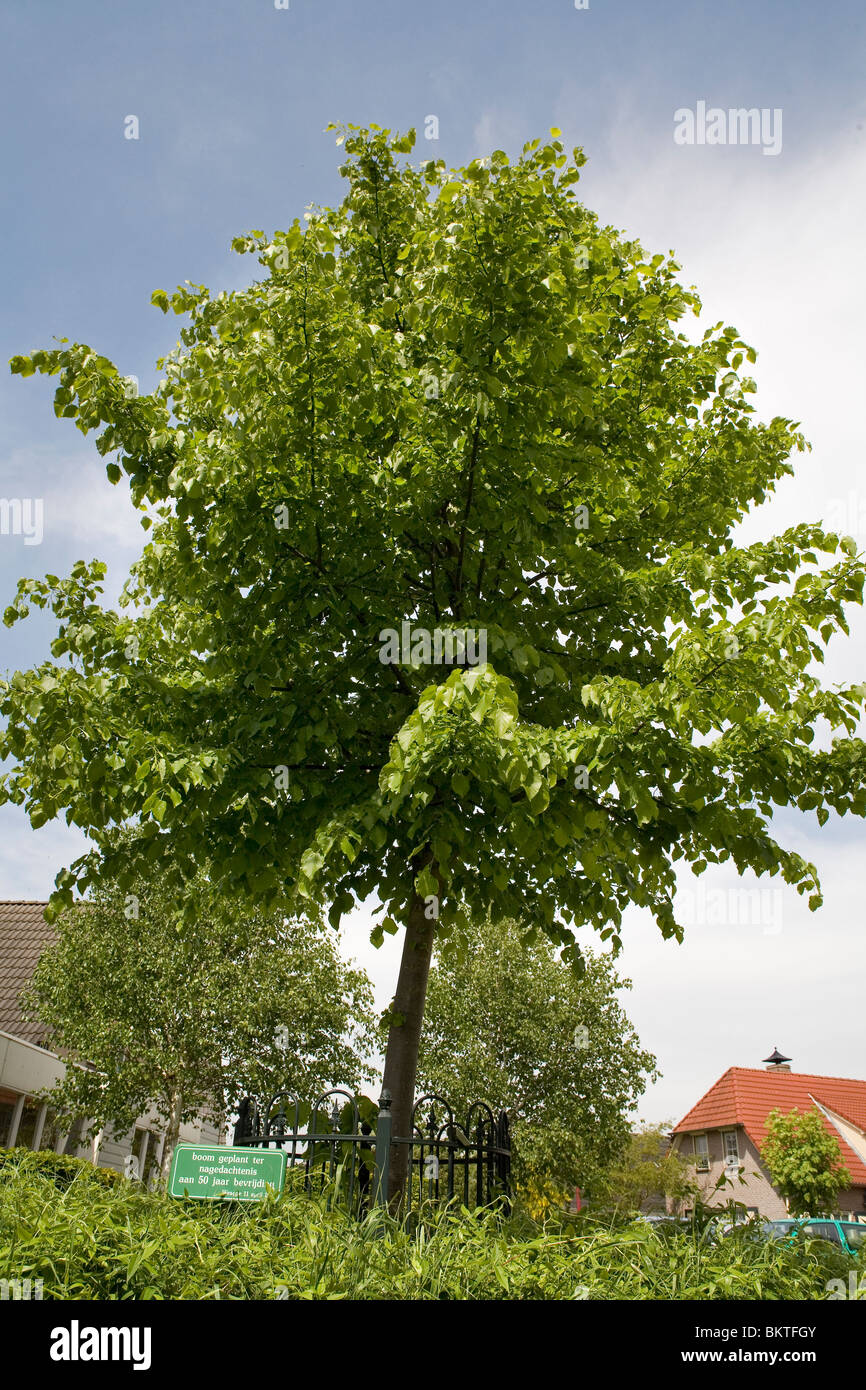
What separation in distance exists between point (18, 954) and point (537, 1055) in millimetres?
15931

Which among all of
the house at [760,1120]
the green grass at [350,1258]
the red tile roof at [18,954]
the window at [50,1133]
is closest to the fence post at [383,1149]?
the green grass at [350,1258]

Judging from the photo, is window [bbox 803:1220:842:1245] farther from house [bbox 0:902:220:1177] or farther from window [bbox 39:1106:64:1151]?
window [bbox 39:1106:64:1151]

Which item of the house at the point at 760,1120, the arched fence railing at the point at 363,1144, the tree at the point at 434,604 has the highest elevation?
the tree at the point at 434,604

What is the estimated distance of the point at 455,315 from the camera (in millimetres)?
5168

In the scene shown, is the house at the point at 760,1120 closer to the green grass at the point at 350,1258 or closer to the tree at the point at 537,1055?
the tree at the point at 537,1055

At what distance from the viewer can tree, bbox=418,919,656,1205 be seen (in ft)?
88.6

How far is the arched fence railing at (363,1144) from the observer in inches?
232

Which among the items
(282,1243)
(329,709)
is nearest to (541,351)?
(329,709)

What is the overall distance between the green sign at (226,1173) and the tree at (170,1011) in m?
14.6

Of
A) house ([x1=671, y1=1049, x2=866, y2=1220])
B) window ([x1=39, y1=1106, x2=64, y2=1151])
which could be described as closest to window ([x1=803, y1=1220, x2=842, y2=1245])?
window ([x1=39, y1=1106, x2=64, y2=1151])

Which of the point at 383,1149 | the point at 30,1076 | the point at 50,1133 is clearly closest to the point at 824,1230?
the point at 383,1149

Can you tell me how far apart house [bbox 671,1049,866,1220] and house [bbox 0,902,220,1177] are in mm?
23031

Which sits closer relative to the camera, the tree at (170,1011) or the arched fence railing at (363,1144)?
the arched fence railing at (363,1144)
